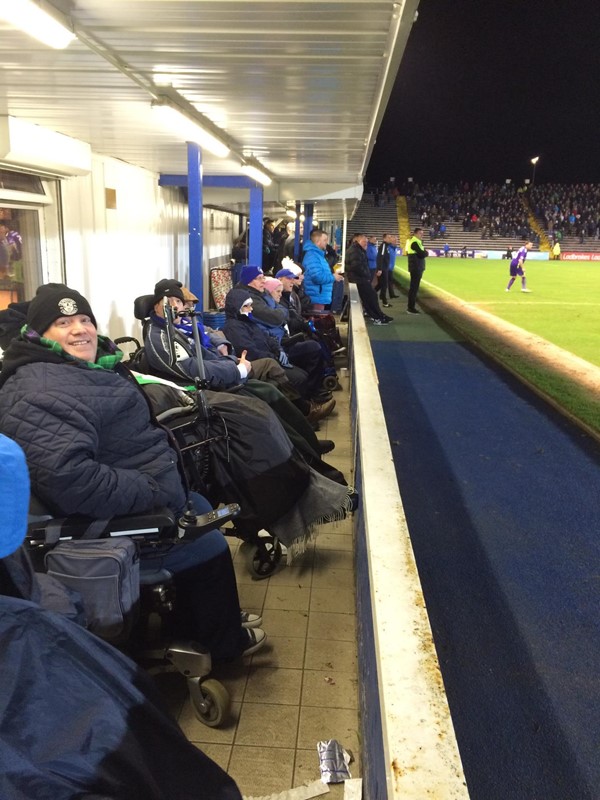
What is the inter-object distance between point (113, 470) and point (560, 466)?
14.2 ft

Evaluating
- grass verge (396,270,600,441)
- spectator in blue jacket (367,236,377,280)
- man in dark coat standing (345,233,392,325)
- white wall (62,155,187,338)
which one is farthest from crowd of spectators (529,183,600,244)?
white wall (62,155,187,338)

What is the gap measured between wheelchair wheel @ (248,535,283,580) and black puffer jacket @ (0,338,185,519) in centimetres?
115

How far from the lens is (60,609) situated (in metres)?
1.68

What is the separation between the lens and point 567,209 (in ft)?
188

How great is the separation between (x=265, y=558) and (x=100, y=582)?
1.64 meters

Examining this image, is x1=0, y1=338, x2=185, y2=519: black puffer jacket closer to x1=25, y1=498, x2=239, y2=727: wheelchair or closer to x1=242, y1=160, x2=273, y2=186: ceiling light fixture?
x1=25, y1=498, x2=239, y2=727: wheelchair

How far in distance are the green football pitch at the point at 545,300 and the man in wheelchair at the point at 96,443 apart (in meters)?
8.97

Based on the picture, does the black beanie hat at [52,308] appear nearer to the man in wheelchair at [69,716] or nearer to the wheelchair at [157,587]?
the wheelchair at [157,587]

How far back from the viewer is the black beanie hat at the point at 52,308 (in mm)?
2408

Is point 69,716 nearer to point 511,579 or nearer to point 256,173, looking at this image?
point 511,579

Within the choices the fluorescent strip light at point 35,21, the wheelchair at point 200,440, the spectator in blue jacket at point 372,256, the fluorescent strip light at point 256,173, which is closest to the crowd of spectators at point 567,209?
→ the spectator in blue jacket at point 372,256

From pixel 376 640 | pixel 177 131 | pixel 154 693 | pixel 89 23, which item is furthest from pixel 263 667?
pixel 177 131

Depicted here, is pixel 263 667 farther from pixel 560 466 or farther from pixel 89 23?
pixel 560 466

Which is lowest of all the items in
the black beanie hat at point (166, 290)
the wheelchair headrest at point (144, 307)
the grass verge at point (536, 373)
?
the grass verge at point (536, 373)
